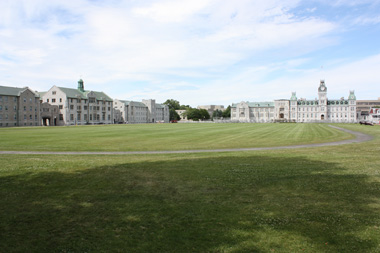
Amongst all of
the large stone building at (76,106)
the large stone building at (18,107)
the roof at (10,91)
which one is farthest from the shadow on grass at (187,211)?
the large stone building at (76,106)

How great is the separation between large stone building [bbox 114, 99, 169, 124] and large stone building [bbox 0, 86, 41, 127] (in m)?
55.0

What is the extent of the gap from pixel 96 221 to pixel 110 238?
1072mm

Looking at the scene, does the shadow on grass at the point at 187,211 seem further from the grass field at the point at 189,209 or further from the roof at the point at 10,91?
the roof at the point at 10,91

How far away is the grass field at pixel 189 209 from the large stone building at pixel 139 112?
143 meters

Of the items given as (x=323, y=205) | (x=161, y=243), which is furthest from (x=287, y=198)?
(x=161, y=243)

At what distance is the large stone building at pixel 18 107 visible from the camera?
86.4m

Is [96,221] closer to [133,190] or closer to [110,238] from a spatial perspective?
[110,238]

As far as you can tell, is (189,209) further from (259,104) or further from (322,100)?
(259,104)

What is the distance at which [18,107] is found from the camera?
9069 centimetres

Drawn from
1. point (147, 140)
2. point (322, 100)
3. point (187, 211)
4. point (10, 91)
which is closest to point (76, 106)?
point (10, 91)

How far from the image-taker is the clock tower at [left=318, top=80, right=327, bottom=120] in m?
162

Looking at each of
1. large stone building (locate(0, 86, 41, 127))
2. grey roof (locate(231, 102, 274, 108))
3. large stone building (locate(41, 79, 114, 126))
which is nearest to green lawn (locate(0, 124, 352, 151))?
large stone building (locate(0, 86, 41, 127))

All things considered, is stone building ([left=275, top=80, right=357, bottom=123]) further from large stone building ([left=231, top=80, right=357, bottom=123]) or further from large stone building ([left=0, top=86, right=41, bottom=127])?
large stone building ([left=0, top=86, right=41, bottom=127])

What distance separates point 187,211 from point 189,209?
16 centimetres
